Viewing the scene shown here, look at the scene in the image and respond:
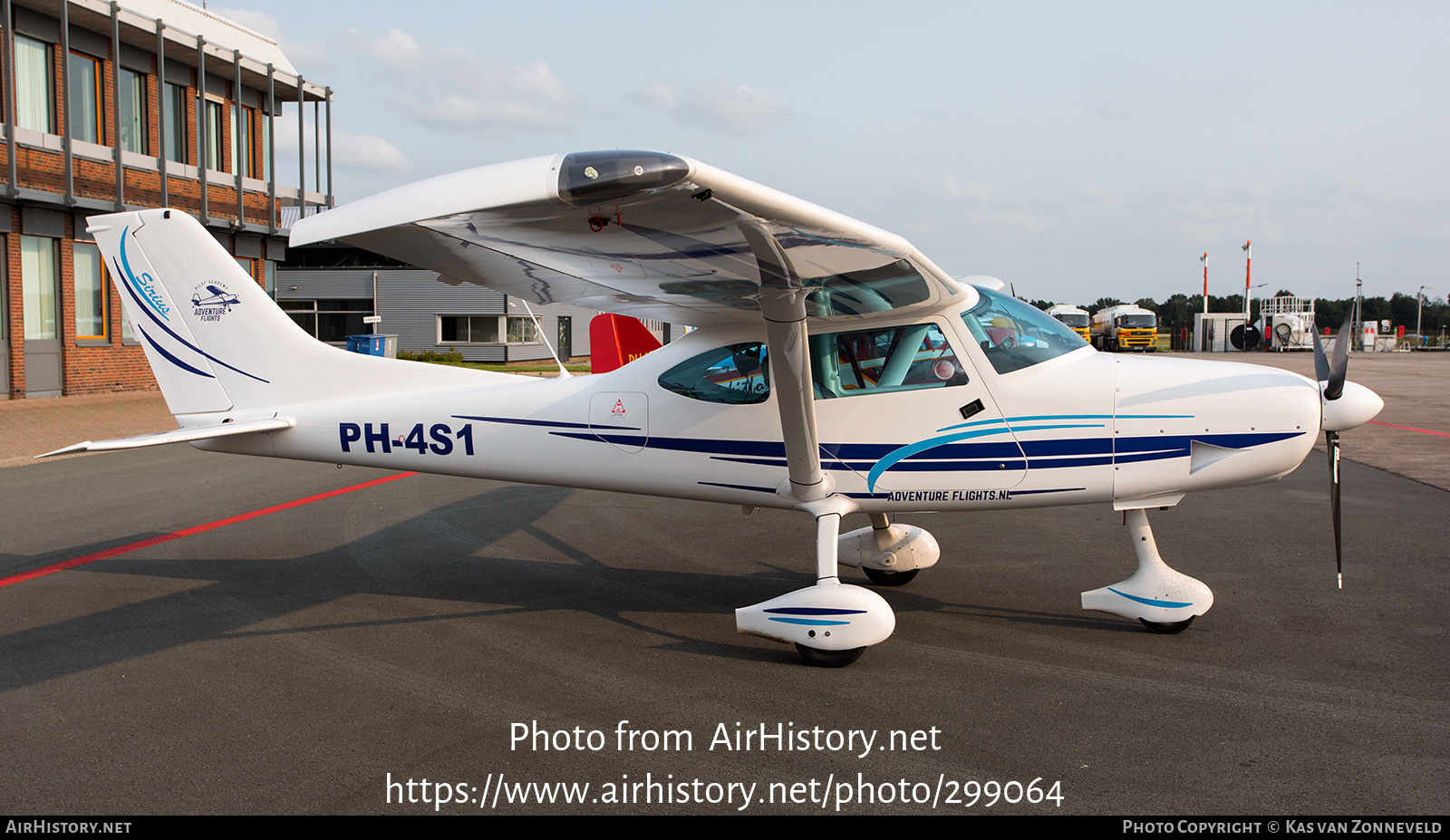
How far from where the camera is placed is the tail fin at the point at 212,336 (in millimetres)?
6035

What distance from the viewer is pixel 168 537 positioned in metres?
7.52

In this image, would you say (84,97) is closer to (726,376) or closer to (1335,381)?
(726,376)

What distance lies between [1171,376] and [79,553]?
7850 millimetres

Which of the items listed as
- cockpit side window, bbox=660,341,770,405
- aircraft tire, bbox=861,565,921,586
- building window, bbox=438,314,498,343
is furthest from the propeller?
building window, bbox=438,314,498,343

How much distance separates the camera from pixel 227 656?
475cm

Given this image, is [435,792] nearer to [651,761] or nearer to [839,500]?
[651,761]

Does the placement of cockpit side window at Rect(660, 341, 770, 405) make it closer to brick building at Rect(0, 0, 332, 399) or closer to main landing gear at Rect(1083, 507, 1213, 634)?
main landing gear at Rect(1083, 507, 1213, 634)

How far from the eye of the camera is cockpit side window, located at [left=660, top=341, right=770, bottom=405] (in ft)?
17.8

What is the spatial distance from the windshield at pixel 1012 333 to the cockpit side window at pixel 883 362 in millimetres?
198

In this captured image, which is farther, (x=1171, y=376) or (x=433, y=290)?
(x=433, y=290)

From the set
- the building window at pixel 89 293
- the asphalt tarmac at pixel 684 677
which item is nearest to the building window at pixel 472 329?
the building window at pixel 89 293
